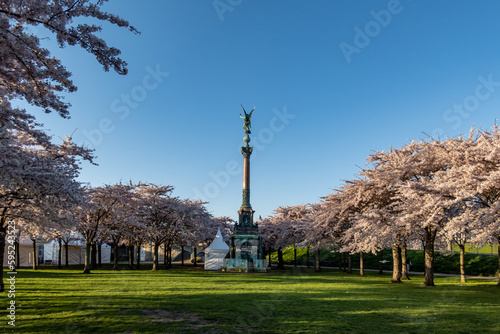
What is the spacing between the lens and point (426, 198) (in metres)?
17.8

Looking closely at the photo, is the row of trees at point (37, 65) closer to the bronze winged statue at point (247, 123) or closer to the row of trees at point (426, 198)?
the row of trees at point (426, 198)

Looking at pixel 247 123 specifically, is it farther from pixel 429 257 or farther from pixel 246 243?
pixel 429 257

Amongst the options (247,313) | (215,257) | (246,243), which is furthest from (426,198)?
(215,257)

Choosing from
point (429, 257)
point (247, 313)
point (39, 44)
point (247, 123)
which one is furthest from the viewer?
point (247, 123)

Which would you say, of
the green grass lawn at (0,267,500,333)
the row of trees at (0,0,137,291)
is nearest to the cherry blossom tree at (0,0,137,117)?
the row of trees at (0,0,137,291)

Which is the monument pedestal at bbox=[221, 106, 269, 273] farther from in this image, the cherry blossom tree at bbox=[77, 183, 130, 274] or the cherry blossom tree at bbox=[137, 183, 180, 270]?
the cherry blossom tree at bbox=[77, 183, 130, 274]

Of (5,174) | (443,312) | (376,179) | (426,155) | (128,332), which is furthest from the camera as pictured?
(376,179)

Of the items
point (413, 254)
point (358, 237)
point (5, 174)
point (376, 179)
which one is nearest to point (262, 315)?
point (5, 174)

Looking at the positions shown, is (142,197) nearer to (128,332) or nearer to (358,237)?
(358,237)

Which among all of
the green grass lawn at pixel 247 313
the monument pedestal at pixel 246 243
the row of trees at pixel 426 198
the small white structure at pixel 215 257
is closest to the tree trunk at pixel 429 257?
the row of trees at pixel 426 198

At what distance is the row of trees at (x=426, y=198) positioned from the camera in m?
15.7

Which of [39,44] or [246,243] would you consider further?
[246,243]

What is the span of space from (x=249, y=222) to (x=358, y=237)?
2084cm

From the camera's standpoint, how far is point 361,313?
11109 millimetres
